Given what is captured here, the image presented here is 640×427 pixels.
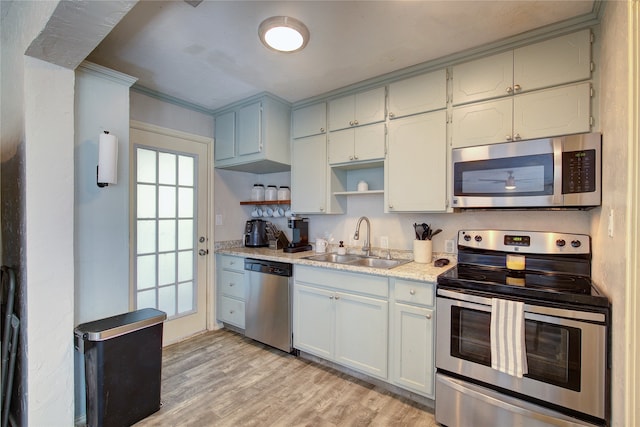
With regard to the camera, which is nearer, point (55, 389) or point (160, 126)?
point (55, 389)

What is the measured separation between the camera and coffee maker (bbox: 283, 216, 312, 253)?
3111 mm

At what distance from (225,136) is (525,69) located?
2694mm

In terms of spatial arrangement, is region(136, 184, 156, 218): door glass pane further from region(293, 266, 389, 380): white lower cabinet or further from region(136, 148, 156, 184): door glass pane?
region(293, 266, 389, 380): white lower cabinet

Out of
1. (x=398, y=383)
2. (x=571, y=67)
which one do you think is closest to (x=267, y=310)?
(x=398, y=383)

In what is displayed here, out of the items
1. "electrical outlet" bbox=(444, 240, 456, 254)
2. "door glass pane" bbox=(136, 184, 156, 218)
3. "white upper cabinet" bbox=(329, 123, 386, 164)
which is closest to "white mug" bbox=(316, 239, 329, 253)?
"white upper cabinet" bbox=(329, 123, 386, 164)

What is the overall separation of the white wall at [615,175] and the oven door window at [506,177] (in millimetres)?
271

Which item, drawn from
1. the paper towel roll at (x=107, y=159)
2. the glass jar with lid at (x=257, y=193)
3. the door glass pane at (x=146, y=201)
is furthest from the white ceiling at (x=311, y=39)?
the glass jar with lid at (x=257, y=193)

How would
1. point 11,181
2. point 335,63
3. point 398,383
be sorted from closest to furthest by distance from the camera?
point 11,181 → point 398,383 → point 335,63

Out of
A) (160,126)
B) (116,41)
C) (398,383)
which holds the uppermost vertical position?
(116,41)

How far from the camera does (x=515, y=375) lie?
60.6 inches

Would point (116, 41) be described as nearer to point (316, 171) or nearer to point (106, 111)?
point (106, 111)

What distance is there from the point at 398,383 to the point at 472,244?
1.13 meters

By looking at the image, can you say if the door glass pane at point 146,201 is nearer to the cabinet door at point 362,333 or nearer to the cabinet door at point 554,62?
the cabinet door at point 362,333

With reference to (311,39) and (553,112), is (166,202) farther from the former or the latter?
(553,112)
